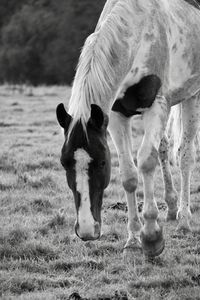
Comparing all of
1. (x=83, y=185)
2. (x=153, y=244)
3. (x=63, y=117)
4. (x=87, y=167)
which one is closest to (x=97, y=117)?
(x=63, y=117)

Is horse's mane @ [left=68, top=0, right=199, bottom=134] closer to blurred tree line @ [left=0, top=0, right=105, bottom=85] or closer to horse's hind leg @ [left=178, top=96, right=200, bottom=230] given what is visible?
horse's hind leg @ [left=178, top=96, right=200, bottom=230]

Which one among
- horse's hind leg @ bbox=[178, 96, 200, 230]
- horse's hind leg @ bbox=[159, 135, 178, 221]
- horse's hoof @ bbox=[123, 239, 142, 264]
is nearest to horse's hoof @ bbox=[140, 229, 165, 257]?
horse's hoof @ bbox=[123, 239, 142, 264]

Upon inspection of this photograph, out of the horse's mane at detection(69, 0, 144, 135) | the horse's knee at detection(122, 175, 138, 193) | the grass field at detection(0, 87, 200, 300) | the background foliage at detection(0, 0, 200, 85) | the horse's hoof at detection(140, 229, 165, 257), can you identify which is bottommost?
the background foliage at detection(0, 0, 200, 85)

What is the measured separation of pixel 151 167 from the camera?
4.90 m

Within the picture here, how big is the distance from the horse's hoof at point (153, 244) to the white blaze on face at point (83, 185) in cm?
83

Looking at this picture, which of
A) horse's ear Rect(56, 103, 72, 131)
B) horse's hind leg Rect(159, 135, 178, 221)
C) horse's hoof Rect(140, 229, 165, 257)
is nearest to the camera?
horse's ear Rect(56, 103, 72, 131)

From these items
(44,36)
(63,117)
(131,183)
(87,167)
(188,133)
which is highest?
(63,117)

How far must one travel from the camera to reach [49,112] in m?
16.2

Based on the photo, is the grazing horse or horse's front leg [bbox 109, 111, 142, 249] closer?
the grazing horse

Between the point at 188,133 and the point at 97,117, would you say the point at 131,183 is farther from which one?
the point at 188,133

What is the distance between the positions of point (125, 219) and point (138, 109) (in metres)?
1.56

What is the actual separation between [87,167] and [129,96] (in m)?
1.11

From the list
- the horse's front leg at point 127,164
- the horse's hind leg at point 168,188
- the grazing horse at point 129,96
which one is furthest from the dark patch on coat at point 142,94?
the horse's hind leg at point 168,188

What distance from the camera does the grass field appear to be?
4059mm
